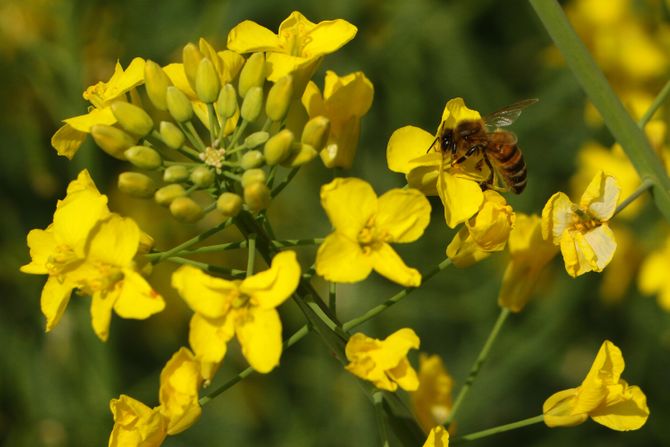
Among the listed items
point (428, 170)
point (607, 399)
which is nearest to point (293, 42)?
point (428, 170)

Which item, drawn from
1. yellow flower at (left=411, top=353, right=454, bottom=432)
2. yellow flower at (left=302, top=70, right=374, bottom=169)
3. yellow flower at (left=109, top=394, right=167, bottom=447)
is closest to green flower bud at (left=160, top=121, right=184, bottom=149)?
yellow flower at (left=302, top=70, right=374, bottom=169)

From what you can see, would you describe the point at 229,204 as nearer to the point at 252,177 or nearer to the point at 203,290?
the point at 252,177

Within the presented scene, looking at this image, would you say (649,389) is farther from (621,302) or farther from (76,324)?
(76,324)

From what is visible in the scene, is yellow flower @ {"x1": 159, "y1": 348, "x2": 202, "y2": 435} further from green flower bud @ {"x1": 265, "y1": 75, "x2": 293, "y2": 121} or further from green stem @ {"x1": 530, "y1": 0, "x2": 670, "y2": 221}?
green stem @ {"x1": 530, "y1": 0, "x2": 670, "y2": 221}

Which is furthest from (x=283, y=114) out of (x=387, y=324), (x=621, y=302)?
(x=621, y=302)

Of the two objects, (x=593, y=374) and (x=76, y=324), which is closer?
(x=593, y=374)
